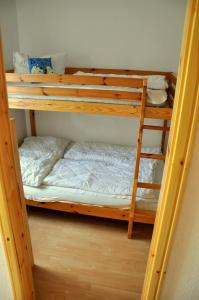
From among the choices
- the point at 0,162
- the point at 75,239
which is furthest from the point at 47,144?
the point at 0,162

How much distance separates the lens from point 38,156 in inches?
104

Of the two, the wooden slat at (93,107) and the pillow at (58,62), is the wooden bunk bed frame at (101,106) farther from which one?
the pillow at (58,62)

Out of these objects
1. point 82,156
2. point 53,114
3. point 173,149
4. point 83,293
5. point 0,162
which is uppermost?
point 173,149

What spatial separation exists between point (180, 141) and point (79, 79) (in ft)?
4.39

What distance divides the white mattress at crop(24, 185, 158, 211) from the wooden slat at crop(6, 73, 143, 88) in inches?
38.2

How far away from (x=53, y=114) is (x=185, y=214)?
98.8 inches

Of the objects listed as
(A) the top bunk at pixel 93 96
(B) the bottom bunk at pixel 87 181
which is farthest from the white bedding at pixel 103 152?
(A) the top bunk at pixel 93 96

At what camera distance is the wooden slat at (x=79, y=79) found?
185 cm

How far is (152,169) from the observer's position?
2.41m

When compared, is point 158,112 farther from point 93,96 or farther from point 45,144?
point 45,144

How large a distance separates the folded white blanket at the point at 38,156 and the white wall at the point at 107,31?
835 mm

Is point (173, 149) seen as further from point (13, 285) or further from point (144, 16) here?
point (144, 16)

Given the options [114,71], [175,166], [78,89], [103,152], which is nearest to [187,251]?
[175,166]

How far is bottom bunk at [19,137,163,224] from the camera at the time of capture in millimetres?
2043
